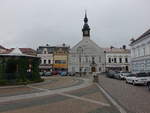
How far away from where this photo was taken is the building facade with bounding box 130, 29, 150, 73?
113 ft

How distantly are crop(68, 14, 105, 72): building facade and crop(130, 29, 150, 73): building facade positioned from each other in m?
25.2

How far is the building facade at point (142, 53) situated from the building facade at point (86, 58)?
25179mm

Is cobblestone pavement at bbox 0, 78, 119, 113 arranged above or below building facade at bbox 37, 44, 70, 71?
below

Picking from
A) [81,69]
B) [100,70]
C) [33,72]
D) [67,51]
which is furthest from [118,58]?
[33,72]

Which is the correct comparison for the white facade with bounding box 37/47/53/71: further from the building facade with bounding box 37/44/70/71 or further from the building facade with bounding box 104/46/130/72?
the building facade with bounding box 104/46/130/72

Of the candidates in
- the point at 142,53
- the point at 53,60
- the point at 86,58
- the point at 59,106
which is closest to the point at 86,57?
the point at 86,58

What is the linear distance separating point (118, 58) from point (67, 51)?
21.5 metres

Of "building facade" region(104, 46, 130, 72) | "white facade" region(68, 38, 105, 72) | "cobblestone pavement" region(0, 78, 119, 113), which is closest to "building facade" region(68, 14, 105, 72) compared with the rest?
"white facade" region(68, 38, 105, 72)

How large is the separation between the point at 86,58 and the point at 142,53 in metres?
32.8

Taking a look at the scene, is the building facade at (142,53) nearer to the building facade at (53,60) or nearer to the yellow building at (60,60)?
the yellow building at (60,60)

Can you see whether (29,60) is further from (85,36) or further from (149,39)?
(85,36)

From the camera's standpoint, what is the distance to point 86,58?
68812 millimetres

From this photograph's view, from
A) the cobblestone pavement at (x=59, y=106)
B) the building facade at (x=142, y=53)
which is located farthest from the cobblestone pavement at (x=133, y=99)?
the building facade at (x=142, y=53)

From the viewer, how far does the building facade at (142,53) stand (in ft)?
113
